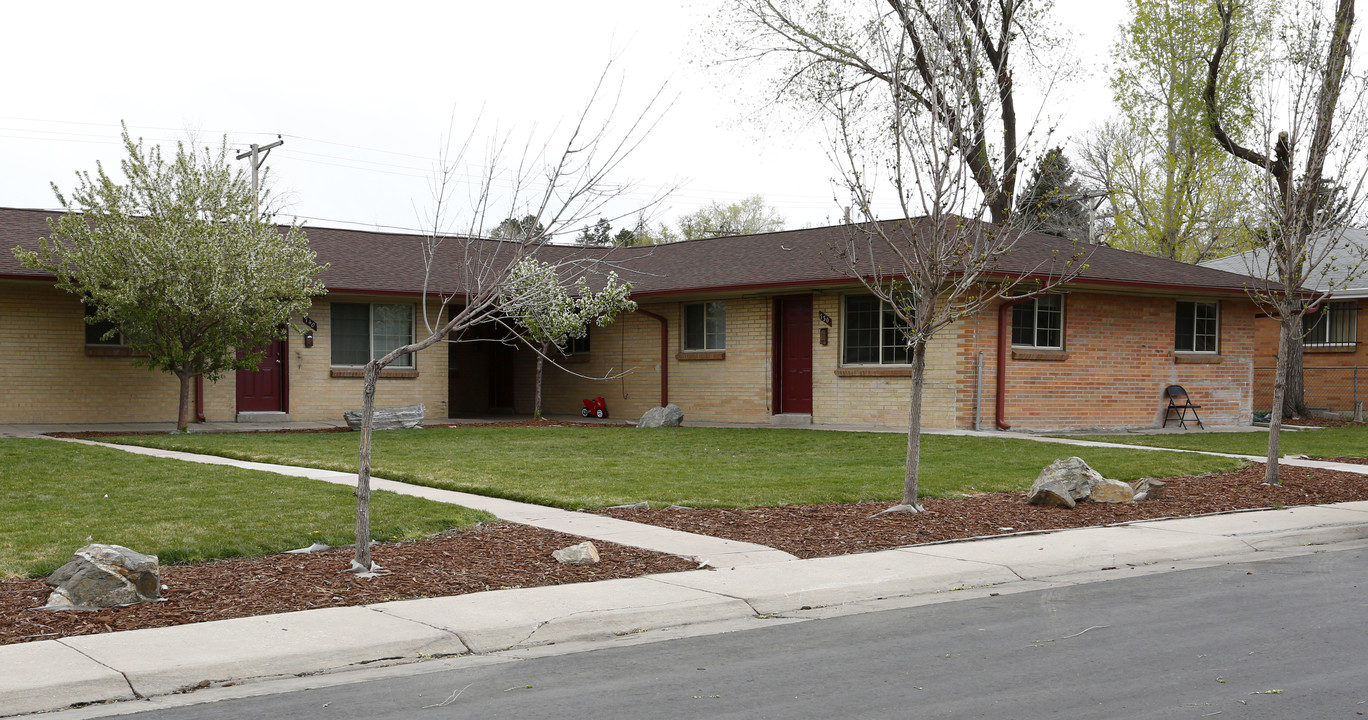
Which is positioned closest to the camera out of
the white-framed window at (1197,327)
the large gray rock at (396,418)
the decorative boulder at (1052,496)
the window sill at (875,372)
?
the decorative boulder at (1052,496)

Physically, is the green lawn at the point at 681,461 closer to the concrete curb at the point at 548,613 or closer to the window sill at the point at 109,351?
Result: the concrete curb at the point at 548,613

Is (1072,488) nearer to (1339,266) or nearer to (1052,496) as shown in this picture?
(1052,496)

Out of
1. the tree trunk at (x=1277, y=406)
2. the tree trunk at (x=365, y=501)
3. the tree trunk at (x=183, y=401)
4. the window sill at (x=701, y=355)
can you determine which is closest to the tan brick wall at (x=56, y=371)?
the tree trunk at (x=183, y=401)

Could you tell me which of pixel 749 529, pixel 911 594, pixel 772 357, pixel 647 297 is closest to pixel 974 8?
pixel 749 529

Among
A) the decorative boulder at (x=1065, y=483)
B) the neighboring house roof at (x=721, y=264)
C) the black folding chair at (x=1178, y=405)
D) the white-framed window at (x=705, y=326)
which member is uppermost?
the neighboring house roof at (x=721, y=264)

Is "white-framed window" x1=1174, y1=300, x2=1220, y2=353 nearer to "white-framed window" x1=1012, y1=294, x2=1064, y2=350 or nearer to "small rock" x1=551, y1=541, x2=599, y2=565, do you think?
"white-framed window" x1=1012, y1=294, x2=1064, y2=350

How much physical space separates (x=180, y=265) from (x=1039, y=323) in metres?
15.4

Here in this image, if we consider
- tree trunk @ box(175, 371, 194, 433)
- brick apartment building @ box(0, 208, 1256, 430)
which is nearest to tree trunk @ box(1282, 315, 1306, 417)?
brick apartment building @ box(0, 208, 1256, 430)

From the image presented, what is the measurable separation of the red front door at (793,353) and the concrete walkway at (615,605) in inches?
479

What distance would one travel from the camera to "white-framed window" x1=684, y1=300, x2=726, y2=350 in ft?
84.1

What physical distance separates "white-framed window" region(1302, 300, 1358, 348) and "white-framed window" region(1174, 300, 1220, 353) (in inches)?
312

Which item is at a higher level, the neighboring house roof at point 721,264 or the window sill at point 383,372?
the neighboring house roof at point 721,264

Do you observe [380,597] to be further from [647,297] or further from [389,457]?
[647,297]

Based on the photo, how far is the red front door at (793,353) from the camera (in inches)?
942
